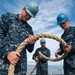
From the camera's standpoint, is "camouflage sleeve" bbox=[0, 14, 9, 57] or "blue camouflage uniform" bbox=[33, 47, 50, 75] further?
"blue camouflage uniform" bbox=[33, 47, 50, 75]

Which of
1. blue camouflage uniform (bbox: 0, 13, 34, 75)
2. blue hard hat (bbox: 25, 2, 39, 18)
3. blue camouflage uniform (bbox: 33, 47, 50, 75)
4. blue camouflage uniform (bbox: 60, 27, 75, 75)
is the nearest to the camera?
blue camouflage uniform (bbox: 0, 13, 34, 75)

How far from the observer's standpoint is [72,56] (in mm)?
5336

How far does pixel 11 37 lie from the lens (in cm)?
414

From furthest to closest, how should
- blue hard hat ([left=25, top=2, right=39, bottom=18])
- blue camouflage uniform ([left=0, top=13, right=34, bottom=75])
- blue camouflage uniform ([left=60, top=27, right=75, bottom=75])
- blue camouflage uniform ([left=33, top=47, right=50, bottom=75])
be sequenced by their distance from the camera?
blue camouflage uniform ([left=33, top=47, right=50, bottom=75]), blue camouflage uniform ([left=60, top=27, right=75, bottom=75]), blue hard hat ([left=25, top=2, right=39, bottom=18]), blue camouflage uniform ([left=0, top=13, right=34, bottom=75])

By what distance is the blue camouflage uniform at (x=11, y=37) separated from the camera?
4051 mm

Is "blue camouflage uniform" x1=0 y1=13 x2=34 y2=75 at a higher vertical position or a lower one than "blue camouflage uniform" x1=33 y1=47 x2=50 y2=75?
lower

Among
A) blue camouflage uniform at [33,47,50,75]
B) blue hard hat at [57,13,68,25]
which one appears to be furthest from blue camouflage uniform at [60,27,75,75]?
blue camouflage uniform at [33,47,50,75]

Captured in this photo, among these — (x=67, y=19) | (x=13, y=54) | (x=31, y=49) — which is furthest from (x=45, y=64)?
(x=13, y=54)

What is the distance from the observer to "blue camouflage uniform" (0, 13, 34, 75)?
4.05 metres

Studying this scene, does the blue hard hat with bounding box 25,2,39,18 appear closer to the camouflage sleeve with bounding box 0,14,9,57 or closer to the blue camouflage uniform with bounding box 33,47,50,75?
the camouflage sleeve with bounding box 0,14,9,57

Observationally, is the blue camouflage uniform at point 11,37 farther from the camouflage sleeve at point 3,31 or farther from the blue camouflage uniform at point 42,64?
the blue camouflage uniform at point 42,64

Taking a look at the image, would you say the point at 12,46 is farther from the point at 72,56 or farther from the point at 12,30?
the point at 72,56

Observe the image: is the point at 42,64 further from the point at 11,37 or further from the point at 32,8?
the point at 11,37

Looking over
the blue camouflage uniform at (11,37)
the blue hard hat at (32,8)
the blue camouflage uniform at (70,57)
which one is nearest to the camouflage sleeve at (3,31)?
the blue camouflage uniform at (11,37)
